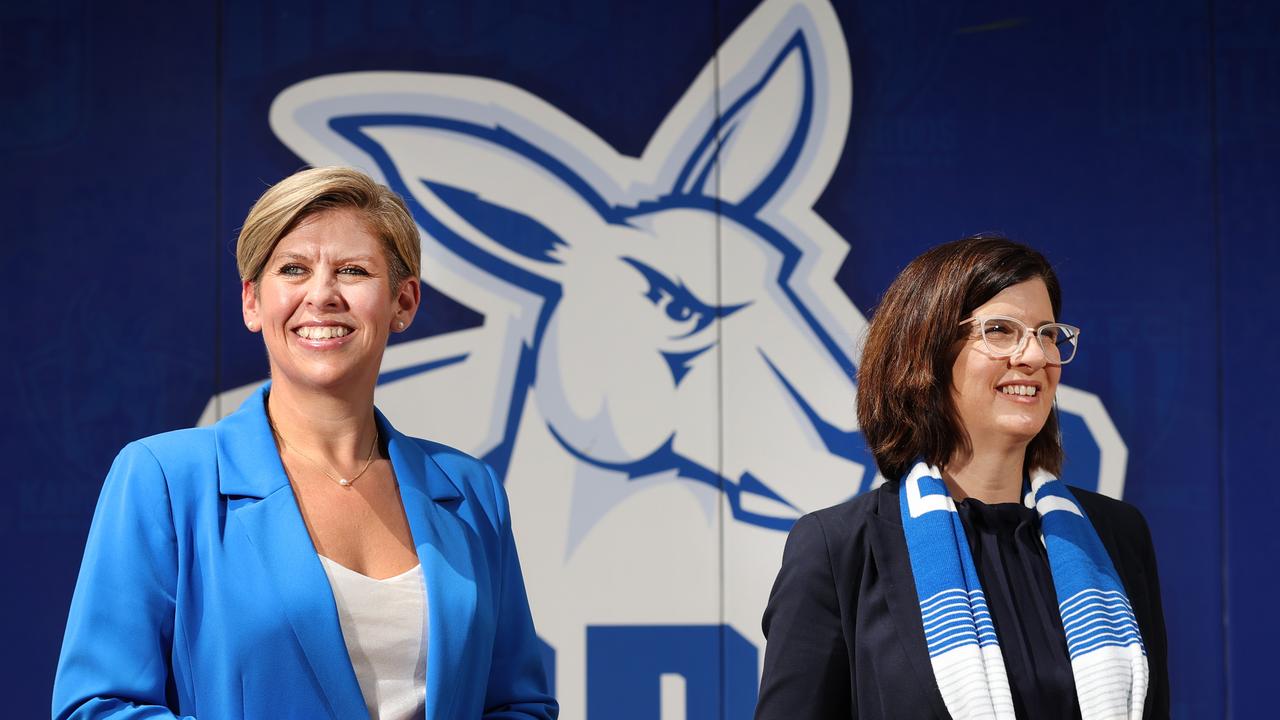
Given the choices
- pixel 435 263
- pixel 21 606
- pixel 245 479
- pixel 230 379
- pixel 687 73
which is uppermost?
pixel 687 73

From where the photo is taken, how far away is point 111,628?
1.58 m

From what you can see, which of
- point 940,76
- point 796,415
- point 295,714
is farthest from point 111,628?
point 940,76

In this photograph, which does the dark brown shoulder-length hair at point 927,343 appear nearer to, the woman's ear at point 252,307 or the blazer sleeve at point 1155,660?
the blazer sleeve at point 1155,660

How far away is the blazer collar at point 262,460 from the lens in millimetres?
1740

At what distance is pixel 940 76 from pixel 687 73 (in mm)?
809

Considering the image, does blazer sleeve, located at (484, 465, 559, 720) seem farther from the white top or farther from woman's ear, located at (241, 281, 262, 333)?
woman's ear, located at (241, 281, 262, 333)

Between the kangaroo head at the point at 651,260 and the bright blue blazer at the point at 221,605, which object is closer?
the bright blue blazer at the point at 221,605

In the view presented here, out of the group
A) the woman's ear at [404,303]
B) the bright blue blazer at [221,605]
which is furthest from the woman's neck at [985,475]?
the woman's ear at [404,303]

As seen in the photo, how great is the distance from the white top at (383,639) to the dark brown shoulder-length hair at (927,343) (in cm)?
90

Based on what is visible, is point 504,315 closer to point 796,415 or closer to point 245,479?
point 796,415

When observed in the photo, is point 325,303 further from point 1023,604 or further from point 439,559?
point 1023,604

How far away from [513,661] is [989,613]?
2.58ft

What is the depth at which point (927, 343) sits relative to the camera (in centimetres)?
209

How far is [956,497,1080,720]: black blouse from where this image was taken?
1934 mm
